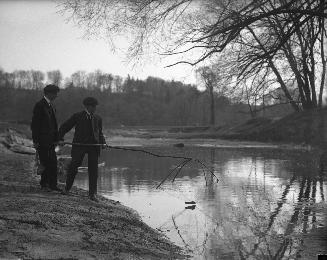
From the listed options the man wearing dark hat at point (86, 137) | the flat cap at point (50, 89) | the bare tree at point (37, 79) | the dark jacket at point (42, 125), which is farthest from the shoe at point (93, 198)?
the bare tree at point (37, 79)

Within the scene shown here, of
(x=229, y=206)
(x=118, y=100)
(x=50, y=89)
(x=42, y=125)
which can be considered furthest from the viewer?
(x=118, y=100)

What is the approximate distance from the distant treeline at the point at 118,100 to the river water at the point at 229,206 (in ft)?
188

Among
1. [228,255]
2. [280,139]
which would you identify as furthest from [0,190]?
[280,139]

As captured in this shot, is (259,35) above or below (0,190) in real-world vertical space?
above

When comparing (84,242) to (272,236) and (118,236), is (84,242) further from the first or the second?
(272,236)

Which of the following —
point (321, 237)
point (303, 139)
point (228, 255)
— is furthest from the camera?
point (303, 139)

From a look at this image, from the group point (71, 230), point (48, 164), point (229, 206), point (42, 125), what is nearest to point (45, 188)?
point (48, 164)

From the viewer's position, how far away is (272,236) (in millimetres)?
6160

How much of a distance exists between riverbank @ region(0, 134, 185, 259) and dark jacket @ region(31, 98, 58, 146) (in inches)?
35.2

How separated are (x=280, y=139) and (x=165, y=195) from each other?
25057 millimetres

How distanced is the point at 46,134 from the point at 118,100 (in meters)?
104

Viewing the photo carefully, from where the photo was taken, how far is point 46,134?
314 inches

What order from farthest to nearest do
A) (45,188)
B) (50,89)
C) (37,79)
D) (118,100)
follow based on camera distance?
(118,100) → (37,79) → (45,188) → (50,89)

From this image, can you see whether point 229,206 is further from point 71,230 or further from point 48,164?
point 71,230
